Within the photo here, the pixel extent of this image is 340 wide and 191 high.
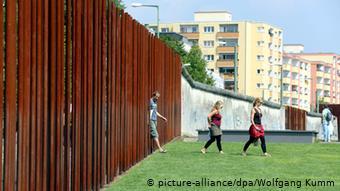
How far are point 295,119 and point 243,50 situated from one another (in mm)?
91633

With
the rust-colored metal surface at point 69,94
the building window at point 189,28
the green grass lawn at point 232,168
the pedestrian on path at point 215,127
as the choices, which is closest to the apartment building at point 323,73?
the building window at point 189,28

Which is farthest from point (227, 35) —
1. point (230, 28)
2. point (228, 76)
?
point (228, 76)

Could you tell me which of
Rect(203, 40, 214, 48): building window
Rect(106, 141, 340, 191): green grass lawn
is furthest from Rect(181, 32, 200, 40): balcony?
Rect(106, 141, 340, 191): green grass lawn

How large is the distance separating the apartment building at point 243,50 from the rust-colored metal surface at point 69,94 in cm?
11900

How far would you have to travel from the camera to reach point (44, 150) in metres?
9.72

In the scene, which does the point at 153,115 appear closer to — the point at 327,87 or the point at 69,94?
the point at 69,94

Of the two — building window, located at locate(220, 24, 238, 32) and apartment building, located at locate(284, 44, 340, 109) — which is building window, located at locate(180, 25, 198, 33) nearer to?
building window, located at locate(220, 24, 238, 32)

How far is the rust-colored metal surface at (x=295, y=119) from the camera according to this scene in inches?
1905

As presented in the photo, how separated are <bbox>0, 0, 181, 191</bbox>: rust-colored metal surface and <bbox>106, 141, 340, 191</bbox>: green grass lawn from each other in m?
0.59

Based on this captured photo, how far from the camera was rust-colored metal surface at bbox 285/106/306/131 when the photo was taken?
48.4m

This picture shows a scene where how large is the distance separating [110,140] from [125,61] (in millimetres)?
2463

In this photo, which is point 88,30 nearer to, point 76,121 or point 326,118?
point 76,121

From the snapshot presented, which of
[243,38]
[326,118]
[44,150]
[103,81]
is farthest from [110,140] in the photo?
[243,38]

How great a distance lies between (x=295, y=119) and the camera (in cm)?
4922
